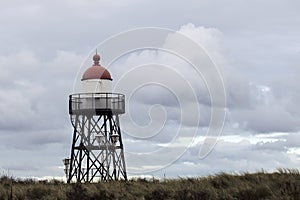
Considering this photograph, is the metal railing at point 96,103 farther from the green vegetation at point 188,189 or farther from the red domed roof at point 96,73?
the green vegetation at point 188,189

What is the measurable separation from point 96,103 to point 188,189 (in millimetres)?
18584

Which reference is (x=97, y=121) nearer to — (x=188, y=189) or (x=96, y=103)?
(x=96, y=103)

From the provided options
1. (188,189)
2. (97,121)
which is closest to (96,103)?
(97,121)

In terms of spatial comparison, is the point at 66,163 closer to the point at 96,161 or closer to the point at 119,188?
the point at 96,161

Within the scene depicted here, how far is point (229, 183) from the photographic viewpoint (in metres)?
20.0

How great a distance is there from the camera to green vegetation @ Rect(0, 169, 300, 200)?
18325mm

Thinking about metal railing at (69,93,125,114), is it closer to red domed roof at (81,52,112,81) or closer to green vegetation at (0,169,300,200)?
red domed roof at (81,52,112,81)

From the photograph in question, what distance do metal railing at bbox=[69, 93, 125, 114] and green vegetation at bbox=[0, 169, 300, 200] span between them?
14883mm

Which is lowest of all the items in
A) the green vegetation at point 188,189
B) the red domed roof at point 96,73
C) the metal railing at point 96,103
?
the green vegetation at point 188,189

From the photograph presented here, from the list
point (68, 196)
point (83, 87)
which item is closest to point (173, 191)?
point (68, 196)

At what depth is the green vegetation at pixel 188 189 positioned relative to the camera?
18.3 metres

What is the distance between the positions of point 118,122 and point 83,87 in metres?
2.89

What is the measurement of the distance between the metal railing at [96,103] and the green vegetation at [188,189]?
14.9m

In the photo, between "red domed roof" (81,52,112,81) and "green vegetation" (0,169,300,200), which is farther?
"red domed roof" (81,52,112,81)
